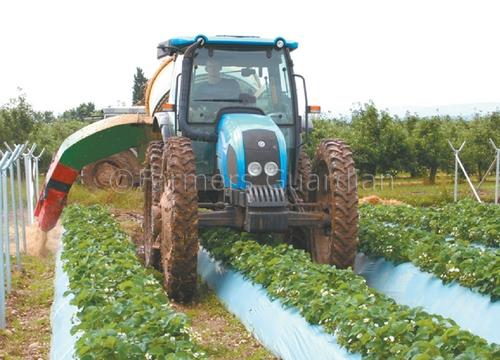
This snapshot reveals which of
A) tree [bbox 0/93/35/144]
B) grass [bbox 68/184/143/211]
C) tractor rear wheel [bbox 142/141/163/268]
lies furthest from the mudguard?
tree [bbox 0/93/35/144]

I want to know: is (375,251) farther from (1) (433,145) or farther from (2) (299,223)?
(1) (433,145)

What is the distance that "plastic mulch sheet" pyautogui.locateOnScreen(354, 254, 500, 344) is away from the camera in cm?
648

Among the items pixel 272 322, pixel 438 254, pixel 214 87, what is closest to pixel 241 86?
pixel 214 87

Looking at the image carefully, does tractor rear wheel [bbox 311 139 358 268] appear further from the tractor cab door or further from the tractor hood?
the tractor cab door

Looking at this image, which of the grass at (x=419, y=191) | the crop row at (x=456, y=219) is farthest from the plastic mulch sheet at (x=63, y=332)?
the grass at (x=419, y=191)

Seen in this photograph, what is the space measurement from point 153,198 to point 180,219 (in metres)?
1.30

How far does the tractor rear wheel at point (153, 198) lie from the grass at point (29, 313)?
129cm

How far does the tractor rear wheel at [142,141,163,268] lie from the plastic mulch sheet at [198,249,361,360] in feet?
2.71

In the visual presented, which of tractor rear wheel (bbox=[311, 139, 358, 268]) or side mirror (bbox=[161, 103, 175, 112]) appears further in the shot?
side mirror (bbox=[161, 103, 175, 112])

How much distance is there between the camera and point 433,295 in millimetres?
7410

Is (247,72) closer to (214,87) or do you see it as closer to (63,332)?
(214,87)

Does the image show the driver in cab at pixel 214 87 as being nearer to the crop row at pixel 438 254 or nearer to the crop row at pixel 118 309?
the crop row at pixel 118 309

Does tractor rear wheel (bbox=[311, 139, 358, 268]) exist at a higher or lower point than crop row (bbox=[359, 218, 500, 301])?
higher

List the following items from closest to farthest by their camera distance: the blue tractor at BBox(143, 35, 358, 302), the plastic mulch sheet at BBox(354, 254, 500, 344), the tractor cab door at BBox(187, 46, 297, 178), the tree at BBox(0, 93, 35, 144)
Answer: the plastic mulch sheet at BBox(354, 254, 500, 344), the blue tractor at BBox(143, 35, 358, 302), the tractor cab door at BBox(187, 46, 297, 178), the tree at BBox(0, 93, 35, 144)
